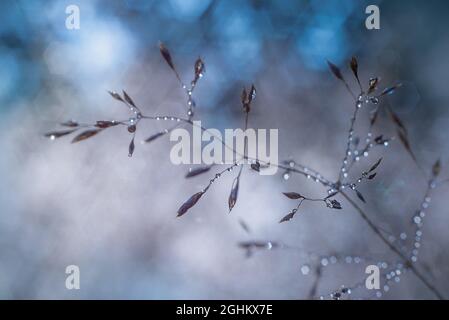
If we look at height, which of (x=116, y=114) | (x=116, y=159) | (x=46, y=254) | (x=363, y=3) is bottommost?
(x=46, y=254)

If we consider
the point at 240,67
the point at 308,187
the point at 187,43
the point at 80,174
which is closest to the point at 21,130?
the point at 80,174

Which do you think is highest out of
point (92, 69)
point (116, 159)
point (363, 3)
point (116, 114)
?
point (363, 3)

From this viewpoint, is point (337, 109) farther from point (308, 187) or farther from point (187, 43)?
point (187, 43)

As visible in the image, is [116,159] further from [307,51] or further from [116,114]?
[307,51]

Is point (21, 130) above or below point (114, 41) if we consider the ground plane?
below

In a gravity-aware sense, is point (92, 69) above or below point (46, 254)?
above

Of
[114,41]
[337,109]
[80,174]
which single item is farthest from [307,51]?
[80,174]
